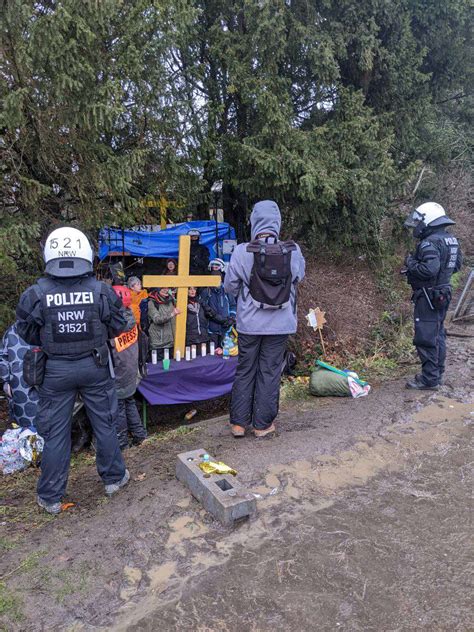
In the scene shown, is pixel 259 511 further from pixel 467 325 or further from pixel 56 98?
pixel 467 325

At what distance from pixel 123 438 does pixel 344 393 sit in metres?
2.58

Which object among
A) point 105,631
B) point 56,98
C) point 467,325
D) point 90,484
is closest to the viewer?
point 105,631

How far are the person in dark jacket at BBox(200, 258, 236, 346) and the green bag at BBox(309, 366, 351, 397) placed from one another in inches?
67.7

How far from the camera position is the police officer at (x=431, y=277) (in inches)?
196

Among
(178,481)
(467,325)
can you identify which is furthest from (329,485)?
(467,325)

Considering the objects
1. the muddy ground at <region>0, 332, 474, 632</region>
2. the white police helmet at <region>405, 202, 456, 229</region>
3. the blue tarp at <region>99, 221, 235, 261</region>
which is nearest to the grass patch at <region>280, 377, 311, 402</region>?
the muddy ground at <region>0, 332, 474, 632</region>

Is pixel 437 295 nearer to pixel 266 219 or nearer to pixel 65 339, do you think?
pixel 266 219

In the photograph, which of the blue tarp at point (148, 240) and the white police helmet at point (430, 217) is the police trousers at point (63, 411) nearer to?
the blue tarp at point (148, 240)

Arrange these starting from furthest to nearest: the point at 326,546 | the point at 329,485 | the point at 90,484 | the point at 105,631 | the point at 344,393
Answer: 1. the point at 344,393
2. the point at 90,484
3. the point at 329,485
4. the point at 326,546
5. the point at 105,631

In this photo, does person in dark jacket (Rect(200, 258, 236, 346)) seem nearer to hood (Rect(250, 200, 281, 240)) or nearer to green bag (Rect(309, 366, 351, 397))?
green bag (Rect(309, 366, 351, 397))

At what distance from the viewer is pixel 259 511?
3.06 metres

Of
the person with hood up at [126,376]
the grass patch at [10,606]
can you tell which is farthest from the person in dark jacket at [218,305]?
the grass patch at [10,606]

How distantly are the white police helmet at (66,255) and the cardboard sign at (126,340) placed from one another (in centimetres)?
150

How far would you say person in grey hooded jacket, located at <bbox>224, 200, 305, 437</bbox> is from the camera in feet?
13.4
